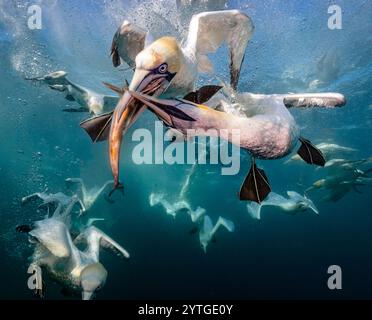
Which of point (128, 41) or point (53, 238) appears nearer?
point (128, 41)

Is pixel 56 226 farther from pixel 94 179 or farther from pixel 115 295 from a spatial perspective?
pixel 94 179

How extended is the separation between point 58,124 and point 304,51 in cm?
2420

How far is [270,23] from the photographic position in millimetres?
11922

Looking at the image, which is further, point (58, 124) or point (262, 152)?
point (58, 124)

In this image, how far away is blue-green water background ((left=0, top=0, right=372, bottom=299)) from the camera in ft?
41.0

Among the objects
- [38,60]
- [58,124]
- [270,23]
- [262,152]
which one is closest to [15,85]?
[38,60]

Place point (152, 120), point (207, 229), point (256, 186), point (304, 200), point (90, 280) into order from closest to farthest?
point (256, 186) < point (90, 280) < point (304, 200) < point (207, 229) < point (152, 120)

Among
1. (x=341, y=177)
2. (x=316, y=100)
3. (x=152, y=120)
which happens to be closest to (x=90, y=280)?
(x=316, y=100)

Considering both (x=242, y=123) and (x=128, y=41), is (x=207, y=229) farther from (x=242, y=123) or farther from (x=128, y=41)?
(x=242, y=123)

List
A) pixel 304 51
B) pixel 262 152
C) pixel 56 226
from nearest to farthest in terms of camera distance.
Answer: pixel 262 152, pixel 56 226, pixel 304 51

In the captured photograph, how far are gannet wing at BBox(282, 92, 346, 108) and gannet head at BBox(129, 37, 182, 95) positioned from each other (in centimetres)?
80

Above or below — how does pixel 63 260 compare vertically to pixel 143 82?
below

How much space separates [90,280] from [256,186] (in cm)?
363

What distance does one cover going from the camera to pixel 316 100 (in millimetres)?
1971
